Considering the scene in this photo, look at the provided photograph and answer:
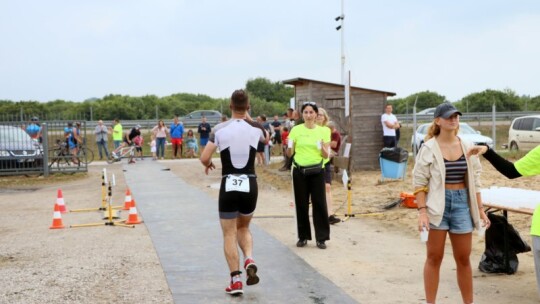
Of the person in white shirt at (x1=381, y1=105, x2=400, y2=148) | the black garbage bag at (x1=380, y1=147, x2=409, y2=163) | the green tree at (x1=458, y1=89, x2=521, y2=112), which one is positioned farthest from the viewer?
the green tree at (x1=458, y1=89, x2=521, y2=112)

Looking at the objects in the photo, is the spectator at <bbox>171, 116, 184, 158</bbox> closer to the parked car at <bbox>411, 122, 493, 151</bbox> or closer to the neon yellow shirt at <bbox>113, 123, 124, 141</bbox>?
the neon yellow shirt at <bbox>113, 123, 124, 141</bbox>

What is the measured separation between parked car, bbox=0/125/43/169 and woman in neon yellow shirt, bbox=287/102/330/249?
1544cm

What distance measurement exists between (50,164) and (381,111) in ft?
36.4

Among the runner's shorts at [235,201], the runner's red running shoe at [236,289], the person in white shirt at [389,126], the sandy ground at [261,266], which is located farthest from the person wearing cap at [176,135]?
the runner's red running shoe at [236,289]

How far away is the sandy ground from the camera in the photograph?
6.68 meters

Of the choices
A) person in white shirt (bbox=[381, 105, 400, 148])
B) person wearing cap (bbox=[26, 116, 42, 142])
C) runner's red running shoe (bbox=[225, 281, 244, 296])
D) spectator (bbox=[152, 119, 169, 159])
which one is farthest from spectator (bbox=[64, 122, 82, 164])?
runner's red running shoe (bbox=[225, 281, 244, 296])

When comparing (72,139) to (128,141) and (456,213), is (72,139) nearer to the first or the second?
(128,141)

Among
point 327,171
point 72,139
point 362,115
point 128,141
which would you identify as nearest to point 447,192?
point 327,171

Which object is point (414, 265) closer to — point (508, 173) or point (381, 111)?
point (508, 173)

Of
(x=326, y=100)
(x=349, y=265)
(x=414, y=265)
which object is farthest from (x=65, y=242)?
(x=326, y=100)

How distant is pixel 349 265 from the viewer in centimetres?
800

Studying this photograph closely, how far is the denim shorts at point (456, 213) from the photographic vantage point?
5.56m

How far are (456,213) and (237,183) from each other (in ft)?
6.75

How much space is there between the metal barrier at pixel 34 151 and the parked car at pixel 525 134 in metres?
15.6
